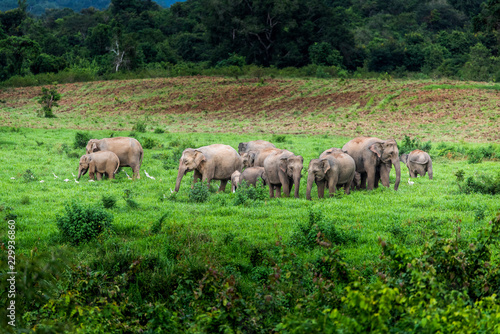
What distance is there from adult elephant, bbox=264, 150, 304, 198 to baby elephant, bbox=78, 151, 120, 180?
4.76 metres

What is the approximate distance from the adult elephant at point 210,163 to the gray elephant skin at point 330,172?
2789 millimetres

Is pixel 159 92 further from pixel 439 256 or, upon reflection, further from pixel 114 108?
pixel 439 256

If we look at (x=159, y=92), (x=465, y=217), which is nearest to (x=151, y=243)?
(x=465, y=217)

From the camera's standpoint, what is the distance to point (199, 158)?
14484mm

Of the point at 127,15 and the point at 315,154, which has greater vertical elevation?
the point at 127,15

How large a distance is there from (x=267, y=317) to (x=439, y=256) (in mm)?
2308

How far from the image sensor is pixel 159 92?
172ft

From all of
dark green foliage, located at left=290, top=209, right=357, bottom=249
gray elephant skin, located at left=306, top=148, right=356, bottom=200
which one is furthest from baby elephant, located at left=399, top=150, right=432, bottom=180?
dark green foliage, located at left=290, top=209, right=357, bottom=249

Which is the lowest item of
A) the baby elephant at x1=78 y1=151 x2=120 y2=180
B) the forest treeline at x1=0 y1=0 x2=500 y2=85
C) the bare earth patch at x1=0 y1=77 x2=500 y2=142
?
the baby elephant at x1=78 y1=151 x2=120 y2=180

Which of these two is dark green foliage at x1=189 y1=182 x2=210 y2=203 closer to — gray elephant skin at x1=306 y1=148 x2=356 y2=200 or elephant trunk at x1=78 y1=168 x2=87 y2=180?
gray elephant skin at x1=306 y1=148 x2=356 y2=200

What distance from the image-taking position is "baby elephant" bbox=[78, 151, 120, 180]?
51.6 feet

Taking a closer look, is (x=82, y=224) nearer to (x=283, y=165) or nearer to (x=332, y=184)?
(x=283, y=165)

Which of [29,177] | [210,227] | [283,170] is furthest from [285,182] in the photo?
[29,177]

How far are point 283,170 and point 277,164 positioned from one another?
1.15 feet
